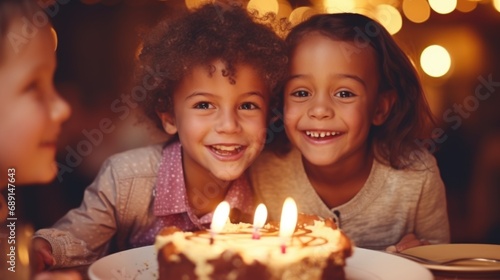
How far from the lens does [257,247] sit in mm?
798

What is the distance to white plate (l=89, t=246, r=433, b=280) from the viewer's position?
84 centimetres

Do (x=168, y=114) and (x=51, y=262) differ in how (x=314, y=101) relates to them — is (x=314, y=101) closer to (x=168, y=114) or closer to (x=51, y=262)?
(x=168, y=114)

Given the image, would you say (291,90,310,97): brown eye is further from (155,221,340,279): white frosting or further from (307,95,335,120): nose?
(155,221,340,279): white frosting

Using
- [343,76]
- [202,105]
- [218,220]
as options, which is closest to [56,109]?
[218,220]

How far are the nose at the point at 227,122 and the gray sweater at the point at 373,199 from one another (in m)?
0.28

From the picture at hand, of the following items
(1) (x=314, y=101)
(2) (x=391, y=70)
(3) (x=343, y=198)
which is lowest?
(3) (x=343, y=198)

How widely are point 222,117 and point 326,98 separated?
0.80 feet

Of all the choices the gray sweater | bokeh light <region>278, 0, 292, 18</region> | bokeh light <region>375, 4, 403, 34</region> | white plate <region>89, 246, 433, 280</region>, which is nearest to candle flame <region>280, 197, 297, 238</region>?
white plate <region>89, 246, 433, 280</region>

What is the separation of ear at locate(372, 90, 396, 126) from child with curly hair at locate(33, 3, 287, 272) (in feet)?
0.99

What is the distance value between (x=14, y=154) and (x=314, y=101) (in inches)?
28.4

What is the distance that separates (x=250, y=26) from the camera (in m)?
1.36

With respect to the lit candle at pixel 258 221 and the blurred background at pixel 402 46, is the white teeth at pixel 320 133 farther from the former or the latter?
the lit candle at pixel 258 221

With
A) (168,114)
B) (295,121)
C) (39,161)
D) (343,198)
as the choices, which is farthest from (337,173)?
(39,161)

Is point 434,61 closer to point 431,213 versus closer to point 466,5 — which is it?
point 466,5
